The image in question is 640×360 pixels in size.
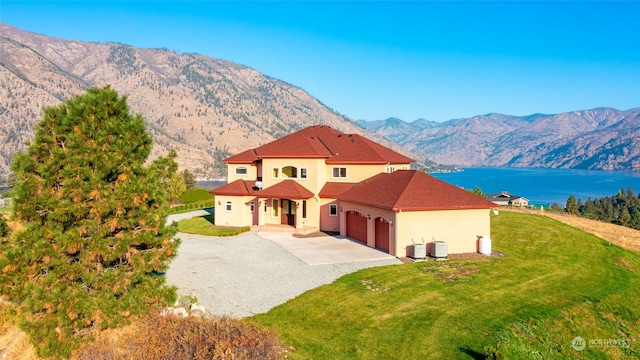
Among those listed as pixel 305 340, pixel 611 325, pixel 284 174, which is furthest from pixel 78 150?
pixel 284 174

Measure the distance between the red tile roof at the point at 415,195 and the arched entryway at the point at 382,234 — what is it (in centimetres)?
132

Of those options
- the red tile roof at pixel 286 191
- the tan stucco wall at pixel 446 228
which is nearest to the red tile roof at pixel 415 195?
the tan stucco wall at pixel 446 228

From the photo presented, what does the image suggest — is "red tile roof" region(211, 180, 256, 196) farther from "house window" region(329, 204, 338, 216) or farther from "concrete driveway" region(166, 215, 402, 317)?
"house window" region(329, 204, 338, 216)

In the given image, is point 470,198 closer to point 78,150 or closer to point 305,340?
point 305,340

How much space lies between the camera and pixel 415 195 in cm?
2298

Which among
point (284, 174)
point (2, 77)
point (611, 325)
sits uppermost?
point (2, 77)

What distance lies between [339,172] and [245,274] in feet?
50.2

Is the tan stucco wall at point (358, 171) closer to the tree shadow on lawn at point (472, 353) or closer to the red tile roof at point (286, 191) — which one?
the red tile roof at point (286, 191)

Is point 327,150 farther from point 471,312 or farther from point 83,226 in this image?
point 83,226

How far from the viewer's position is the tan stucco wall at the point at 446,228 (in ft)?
72.1

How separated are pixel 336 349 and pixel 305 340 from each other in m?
1.10

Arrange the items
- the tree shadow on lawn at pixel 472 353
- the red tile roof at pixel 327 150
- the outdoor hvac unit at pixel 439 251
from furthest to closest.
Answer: the red tile roof at pixel 327 150
the outdoor hvac unit at pixel 439 251
the tree shadow on lawn at pixel 472 353

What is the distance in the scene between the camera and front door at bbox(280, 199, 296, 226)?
32.9 metres

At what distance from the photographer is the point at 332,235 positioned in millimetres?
29234
